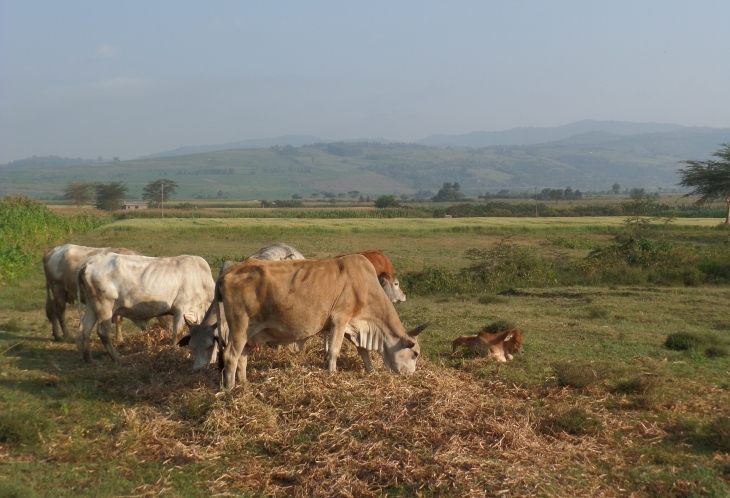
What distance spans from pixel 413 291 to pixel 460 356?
8.87 meters

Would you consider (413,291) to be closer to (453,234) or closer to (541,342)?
(541,342)

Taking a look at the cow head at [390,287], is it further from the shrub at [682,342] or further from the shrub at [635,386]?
the shrub at [635,386]

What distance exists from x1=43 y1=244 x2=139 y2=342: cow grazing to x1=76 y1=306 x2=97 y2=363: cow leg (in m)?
1.92

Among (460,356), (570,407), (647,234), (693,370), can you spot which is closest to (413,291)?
(460,356)

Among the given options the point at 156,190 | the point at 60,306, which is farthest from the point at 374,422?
the point at 156,190

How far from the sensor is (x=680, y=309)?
53.4 ft

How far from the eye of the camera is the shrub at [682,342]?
473 inches

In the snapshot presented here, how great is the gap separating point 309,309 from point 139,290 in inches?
125

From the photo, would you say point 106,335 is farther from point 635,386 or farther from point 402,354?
point 635,386

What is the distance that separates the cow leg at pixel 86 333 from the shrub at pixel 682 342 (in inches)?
362

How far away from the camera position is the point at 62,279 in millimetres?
12758

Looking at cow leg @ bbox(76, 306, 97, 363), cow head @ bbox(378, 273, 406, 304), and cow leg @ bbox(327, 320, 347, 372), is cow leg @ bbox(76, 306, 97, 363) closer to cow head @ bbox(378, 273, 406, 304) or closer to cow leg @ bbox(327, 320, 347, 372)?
cow leg @ bbox(327, 320, 347, 372)

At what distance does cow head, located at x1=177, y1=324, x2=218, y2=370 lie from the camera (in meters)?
10.1

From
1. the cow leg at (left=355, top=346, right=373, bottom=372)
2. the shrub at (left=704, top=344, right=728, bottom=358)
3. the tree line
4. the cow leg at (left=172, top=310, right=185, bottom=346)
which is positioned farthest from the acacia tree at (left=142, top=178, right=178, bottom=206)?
the shrub at (left=704, top=344, right=728, bottom=358)
